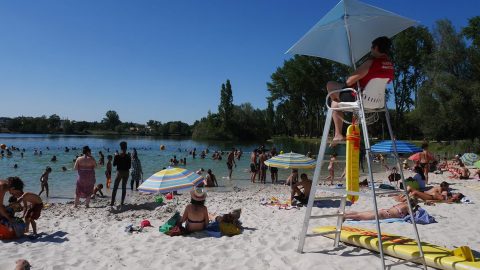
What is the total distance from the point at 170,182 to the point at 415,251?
5572 millimetres

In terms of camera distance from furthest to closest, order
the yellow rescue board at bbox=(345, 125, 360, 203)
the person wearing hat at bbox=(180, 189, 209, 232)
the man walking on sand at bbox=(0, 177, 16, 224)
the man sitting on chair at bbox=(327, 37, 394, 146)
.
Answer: the person wearing hat at bbox=(180, 189, 209, 232) → the man walking on sand at bbox=(0, 177, 16, 224) → the yellow rescue board at bbox=(345, 125, 360, 203) → the man sitting on chair at bbox=(327, 37, 394, 146)

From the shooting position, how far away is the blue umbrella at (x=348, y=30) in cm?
383

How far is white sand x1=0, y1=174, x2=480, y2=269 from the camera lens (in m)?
4.71

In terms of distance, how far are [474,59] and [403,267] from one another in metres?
33.5

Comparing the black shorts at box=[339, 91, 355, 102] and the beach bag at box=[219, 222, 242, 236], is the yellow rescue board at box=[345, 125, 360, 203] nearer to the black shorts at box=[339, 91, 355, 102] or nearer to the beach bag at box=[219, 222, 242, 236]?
the black shorts at box=[339, 91, 355, 102]

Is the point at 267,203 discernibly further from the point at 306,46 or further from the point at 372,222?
the point at 306,46

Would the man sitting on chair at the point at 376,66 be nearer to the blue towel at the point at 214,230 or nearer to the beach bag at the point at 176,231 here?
the blue towel at the point at 214,230

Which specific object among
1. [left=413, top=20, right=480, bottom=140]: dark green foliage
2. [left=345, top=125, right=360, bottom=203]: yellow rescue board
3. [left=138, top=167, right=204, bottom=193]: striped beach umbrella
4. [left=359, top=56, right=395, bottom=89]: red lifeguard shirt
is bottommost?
[left=138, top=167, right=204, bottom=193]: striped beach umbrella

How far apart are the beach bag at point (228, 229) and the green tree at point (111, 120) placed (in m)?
153

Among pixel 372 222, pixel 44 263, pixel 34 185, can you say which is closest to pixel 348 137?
pixel 372 222

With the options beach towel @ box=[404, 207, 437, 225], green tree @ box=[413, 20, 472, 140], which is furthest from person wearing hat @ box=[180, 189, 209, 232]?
green tree @ box=[413, 20, 472, 140]

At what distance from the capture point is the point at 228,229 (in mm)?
6312

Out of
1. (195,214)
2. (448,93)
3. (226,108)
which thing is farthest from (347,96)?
(226,108)

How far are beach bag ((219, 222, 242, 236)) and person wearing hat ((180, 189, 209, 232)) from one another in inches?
13.9
